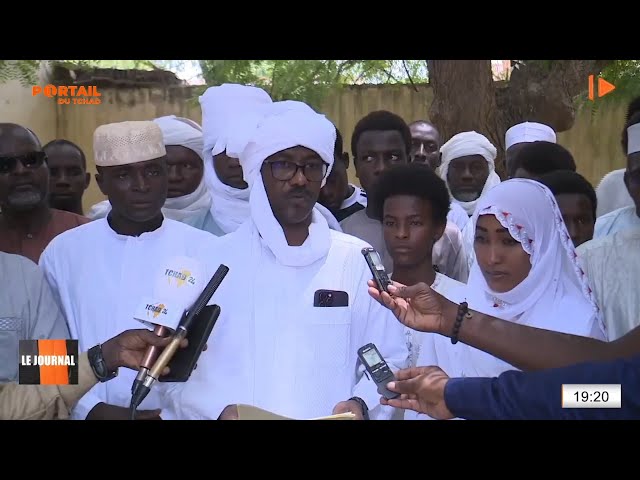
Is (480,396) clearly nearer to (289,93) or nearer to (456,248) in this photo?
(456,248)

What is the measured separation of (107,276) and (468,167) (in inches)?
58.5

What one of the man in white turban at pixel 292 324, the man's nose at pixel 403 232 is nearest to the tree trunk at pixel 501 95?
the man's nose at pixel 403 232

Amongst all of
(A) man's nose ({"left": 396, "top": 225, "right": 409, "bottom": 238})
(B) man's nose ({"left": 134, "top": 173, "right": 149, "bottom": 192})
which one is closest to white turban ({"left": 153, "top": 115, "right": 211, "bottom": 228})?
(B) man's nose ({"left": 134, "top": 173, "right": 149, "bottom": 192})

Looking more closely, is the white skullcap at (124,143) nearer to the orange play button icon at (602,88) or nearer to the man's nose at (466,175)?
the man's nose at (466,175)

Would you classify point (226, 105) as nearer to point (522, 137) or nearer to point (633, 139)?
point (522, 137)

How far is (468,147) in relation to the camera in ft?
12.5

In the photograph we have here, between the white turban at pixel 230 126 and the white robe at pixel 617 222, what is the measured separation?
4.45ft

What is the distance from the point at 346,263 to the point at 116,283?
2.97 ft

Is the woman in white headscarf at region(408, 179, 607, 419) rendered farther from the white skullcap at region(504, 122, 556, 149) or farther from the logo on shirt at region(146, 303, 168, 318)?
the logo on shirt at region(146, 303, 168, 318)

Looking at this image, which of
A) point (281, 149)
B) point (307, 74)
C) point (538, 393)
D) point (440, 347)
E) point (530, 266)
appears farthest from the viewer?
point (307, 74)

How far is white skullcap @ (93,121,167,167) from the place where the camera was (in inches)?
143

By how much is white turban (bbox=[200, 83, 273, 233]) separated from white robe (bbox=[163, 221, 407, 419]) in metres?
0.18

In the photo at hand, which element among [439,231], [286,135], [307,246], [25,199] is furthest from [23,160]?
[439,231]
